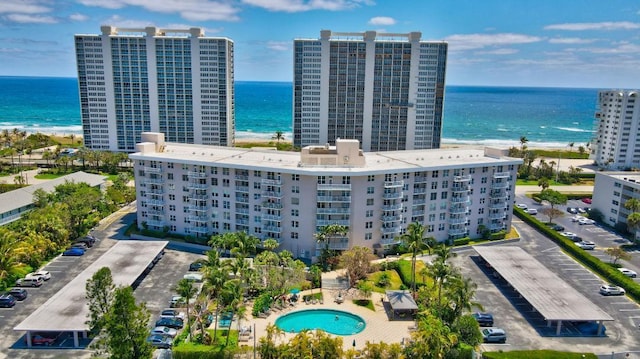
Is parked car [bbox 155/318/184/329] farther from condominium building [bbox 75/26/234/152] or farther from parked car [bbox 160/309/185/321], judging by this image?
condominium building [bbox 75/26/234/152]

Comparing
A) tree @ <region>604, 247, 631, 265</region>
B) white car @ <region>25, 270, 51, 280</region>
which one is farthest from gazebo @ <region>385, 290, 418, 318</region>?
white car @ <region>25, 270, 51, 280</region>

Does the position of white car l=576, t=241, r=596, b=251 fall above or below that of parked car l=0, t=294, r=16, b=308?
above

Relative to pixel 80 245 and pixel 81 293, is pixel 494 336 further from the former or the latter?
pixel 80 245

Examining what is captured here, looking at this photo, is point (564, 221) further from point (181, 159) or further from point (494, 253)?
point (181, 159)

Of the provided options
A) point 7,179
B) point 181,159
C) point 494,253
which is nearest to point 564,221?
point 494,253

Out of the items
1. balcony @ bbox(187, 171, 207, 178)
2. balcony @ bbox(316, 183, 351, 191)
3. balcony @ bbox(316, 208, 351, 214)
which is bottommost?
balcony @ bbox(316, 208, 351, 214)

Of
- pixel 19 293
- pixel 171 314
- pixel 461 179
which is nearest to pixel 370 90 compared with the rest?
pixel 461 179

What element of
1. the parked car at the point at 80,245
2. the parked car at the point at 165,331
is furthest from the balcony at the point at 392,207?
the parked car at the point at 80,245
